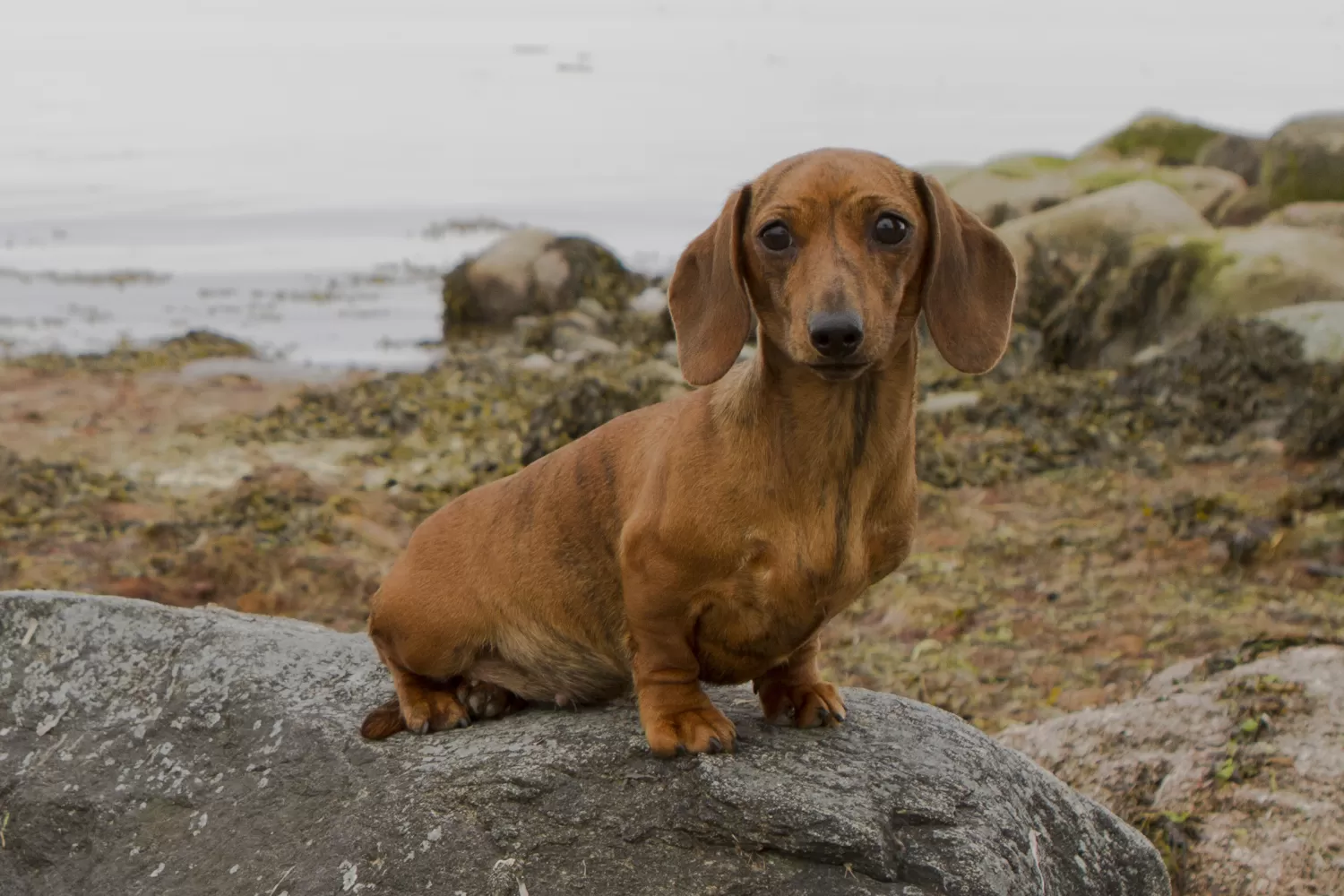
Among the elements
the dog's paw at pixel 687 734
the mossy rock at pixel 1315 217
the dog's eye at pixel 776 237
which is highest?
the dog's eye at pixel 776 237

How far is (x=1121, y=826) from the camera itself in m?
4.71

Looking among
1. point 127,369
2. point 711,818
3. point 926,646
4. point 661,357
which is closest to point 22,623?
point 711,818

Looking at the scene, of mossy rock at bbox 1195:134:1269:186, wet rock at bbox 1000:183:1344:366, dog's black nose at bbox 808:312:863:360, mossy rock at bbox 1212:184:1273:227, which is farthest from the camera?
mossy rock at bbox 1195:134:1269:186

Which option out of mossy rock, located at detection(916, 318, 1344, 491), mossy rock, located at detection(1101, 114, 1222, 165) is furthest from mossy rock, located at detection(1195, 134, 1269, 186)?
mossy rock, located at detection(916, 318, 1344, 491)

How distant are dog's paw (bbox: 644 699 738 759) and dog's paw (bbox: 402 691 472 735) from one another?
75 cm

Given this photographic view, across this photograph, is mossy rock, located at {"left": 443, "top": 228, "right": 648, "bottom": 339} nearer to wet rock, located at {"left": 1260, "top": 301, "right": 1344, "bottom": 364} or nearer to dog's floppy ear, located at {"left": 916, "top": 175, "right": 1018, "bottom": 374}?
wet rock, located at {"left": 1260, "top": 301, "right": 1344, "bottom": 364}

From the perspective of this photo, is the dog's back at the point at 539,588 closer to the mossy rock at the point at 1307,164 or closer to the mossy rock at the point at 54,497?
the mossy rock at the point at 54,497

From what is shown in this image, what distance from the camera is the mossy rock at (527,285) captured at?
22.5 m

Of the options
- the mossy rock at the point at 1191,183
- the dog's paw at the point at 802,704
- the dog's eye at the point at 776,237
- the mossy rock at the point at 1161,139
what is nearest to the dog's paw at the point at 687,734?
the dog's paw at the point at 802,704

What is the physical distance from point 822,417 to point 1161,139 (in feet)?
104

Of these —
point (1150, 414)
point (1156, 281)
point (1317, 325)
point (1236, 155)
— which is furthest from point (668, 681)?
point (1236, 155)

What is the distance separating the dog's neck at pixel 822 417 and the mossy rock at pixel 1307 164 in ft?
65.8

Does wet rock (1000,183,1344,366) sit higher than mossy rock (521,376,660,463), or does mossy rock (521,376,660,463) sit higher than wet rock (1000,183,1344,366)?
wet rock (1000,183,1344,366)

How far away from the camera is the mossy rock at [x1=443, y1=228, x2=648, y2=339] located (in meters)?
22.5
